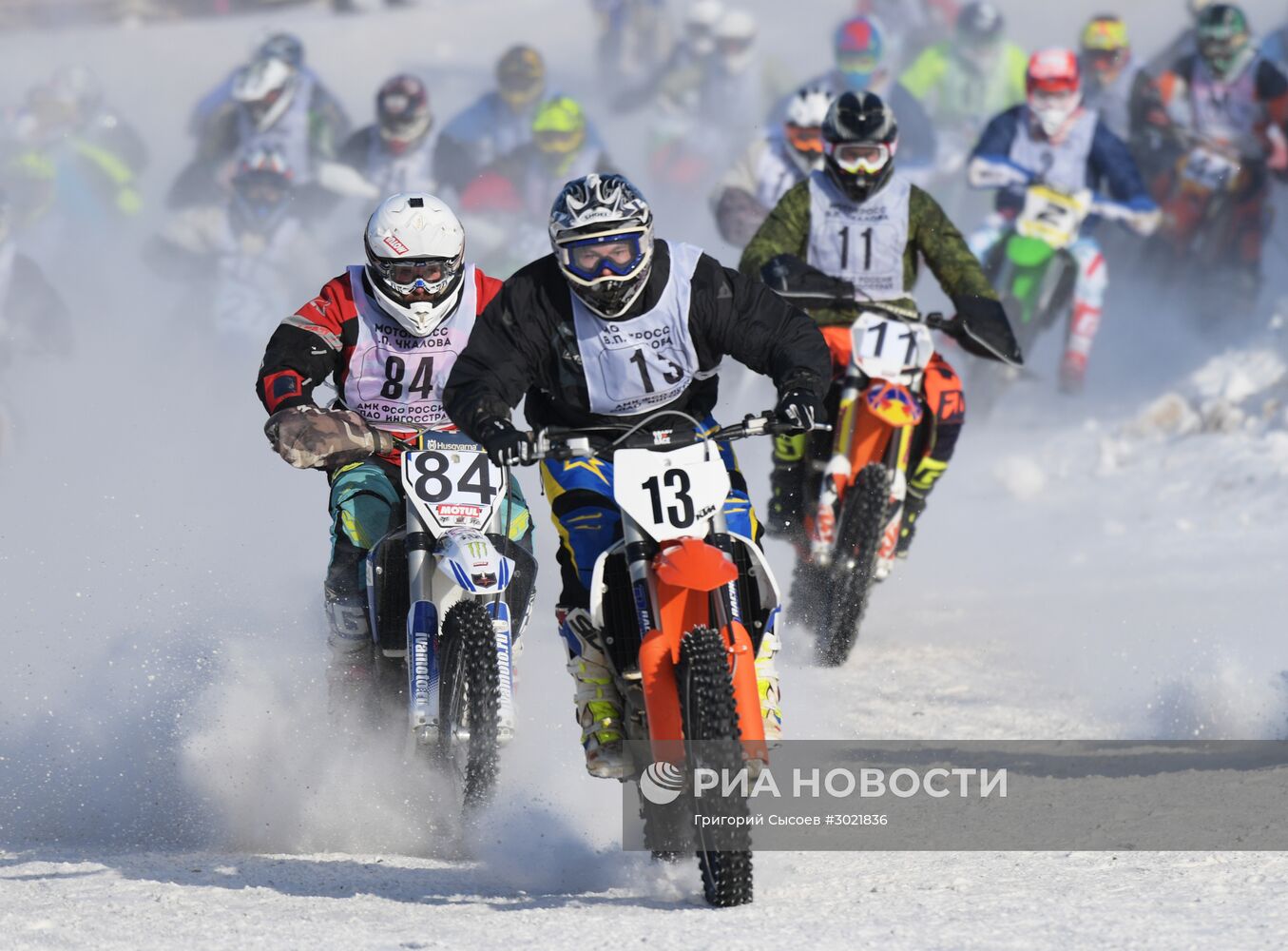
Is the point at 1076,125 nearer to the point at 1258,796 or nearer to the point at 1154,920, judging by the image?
the point at 1258,796

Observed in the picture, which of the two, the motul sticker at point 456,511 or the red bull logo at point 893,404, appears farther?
the red bull logo at point 893,404

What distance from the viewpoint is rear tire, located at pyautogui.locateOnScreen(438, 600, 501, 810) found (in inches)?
245

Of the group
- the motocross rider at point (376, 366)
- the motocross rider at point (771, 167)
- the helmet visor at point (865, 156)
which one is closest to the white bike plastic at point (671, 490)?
the motocross rider at point (376, 366)

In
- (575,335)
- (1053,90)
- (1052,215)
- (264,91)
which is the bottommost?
(575,335)

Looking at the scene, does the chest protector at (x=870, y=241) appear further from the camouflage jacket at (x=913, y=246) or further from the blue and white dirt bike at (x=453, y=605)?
the blue and white dirt bike at (x=453, y=605)

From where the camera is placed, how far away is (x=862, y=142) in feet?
30.6

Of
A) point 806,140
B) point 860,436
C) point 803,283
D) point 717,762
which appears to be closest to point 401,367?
point 717,762

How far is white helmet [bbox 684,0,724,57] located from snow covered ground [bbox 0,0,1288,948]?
661 centimetres

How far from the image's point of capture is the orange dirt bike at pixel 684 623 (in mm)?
5320

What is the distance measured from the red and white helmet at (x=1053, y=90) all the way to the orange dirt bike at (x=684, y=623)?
28.5 feet

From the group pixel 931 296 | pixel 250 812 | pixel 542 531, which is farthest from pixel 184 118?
pixel 250 812

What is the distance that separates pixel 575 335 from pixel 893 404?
119 inches

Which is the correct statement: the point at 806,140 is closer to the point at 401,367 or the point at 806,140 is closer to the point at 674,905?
the point at 401,367

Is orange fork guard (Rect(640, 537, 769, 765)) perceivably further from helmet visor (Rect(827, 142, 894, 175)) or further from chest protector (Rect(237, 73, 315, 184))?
chest protector (Rect(237, 73, 315, 184))
